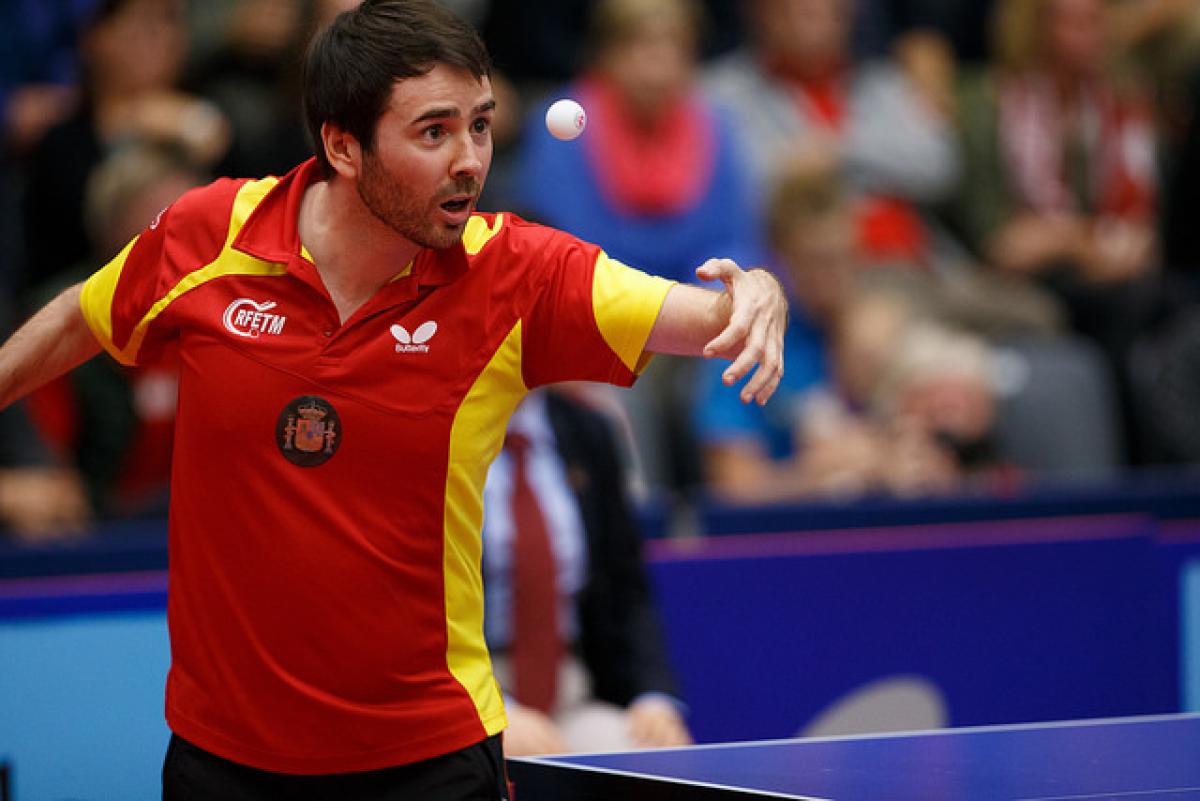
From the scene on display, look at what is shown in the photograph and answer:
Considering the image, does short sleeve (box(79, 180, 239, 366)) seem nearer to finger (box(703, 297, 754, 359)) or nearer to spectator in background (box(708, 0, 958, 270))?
finger (box(703, 297, 754, 359))

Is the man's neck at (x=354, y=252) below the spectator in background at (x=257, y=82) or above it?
below

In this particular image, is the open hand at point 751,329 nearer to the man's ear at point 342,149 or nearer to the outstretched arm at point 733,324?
the outstretched arm at point 733,324

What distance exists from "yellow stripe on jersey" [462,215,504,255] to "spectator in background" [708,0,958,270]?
13.8 feet

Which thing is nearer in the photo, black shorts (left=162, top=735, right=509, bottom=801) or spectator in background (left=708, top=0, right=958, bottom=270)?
black shorts (left=162, top=735, right=509, bottom=801)

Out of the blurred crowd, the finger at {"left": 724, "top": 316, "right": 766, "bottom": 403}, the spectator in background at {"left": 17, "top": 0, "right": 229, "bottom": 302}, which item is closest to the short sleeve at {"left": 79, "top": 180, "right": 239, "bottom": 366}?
the finger at {"left": 724, "top": 316, "right": 766, "bottom": 403}

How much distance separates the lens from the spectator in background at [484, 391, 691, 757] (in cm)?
398

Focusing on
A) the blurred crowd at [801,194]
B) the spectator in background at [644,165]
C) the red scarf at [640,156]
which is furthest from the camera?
the red scarf at [640,156]

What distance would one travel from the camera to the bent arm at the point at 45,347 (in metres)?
2.72

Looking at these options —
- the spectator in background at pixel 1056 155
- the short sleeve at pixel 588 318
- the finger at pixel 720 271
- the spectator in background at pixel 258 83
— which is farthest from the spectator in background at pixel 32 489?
the spectator in background at pixel 1056 155

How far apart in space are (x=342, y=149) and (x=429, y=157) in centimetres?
17

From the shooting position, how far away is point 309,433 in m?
2.52

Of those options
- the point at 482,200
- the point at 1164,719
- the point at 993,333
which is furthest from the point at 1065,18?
the point at 1164,719

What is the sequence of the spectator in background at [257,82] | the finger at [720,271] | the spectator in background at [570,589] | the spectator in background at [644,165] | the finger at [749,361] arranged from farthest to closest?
the spectator in background at [644,165] → the spectator in background at [257,82] → the spectator in background at [570,589] → the finger at [720,271] → the finger at [749,361]

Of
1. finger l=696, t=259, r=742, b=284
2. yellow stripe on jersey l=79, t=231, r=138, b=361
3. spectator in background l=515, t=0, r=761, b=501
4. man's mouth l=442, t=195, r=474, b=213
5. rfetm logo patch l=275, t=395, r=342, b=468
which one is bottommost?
rfetm logo patch l=275, t=395, r=342, b=468
